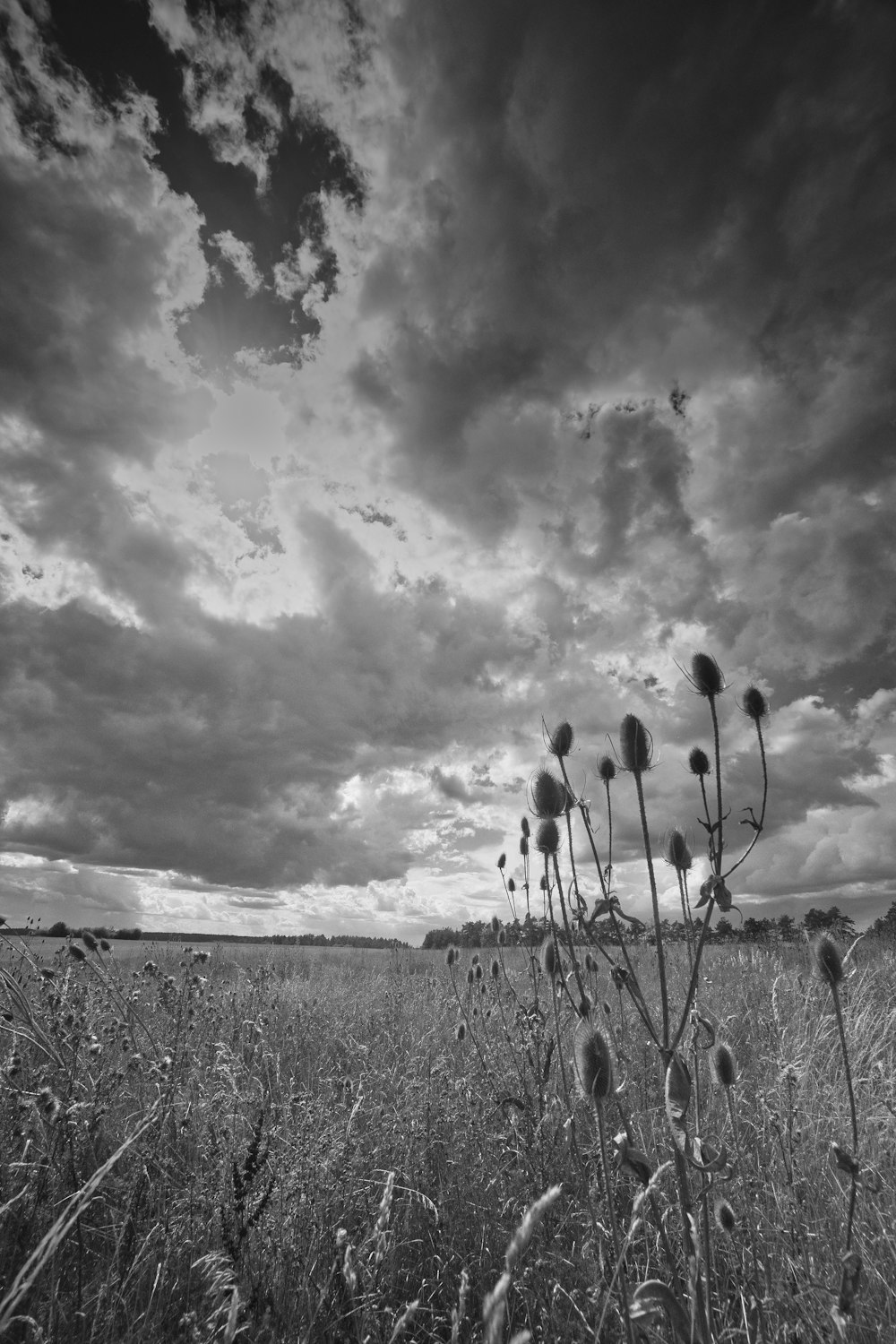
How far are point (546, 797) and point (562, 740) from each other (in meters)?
0.27

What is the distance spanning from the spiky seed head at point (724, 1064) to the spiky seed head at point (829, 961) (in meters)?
0.52

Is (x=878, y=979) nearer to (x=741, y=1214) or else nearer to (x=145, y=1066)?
(x=741, y=1214)

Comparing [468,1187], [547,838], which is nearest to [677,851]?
[547,838]

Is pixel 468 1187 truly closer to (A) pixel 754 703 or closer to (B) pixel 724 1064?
(B) pixel 724 1064

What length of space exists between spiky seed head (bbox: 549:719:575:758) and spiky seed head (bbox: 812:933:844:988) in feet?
4.22

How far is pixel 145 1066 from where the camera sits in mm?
4699

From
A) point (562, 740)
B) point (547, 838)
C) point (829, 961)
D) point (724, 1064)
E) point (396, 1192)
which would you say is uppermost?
point (562, 740)

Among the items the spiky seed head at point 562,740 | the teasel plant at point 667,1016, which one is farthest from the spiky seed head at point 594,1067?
the spiky seed head at point 562,740

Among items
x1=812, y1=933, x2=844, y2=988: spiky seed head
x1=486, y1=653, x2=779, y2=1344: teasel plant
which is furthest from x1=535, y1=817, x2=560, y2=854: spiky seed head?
x1=812, y1=933, x2=844, y2=988: spiky seed head

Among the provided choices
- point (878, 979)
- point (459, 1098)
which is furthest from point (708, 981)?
point (459, 1098)

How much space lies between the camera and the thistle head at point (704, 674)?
259cm

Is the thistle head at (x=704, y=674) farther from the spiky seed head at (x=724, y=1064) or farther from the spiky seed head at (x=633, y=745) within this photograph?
the spiky seed head at (x=724, y=1064)

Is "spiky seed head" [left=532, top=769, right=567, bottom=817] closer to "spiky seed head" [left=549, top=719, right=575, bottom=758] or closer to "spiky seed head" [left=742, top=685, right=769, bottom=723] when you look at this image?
"spiky seed head" [left=549, top=719, right=575, bottom=758]

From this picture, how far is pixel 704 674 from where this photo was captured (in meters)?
2.60
